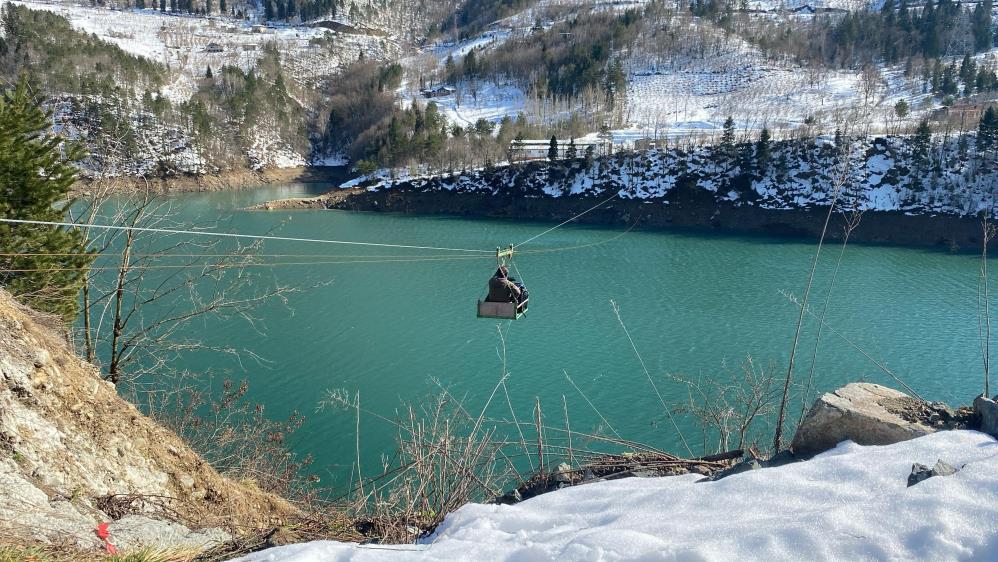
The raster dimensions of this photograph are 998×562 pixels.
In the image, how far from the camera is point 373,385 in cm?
1408

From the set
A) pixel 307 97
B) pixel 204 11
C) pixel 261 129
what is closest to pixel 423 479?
pixel 261 129

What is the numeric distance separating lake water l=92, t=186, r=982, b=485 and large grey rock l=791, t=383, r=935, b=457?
5327 millimetres

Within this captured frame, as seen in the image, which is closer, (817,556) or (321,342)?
(817,556)

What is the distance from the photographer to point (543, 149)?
50625 millimetres

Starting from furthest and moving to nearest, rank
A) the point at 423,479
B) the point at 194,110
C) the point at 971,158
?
the point at 194,110
the point at 971,158
the point at 423,479

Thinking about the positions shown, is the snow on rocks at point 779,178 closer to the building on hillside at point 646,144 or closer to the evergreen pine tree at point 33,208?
the building on hillside at point 646,144

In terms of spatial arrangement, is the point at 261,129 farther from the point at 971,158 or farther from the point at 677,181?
the point at 971,158

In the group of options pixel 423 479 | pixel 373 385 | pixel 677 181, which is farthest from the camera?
pixel 677 181

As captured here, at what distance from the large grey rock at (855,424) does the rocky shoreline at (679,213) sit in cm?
3368

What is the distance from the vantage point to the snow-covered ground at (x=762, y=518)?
237 centimetres

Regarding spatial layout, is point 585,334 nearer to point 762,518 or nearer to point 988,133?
point 762,518

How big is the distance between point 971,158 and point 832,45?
5018 cm

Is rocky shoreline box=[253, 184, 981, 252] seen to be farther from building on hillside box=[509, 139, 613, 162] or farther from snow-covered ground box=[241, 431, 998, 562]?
snow-covered ground box=[241, 431, 998, 562]

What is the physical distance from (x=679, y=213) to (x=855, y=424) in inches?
1518
